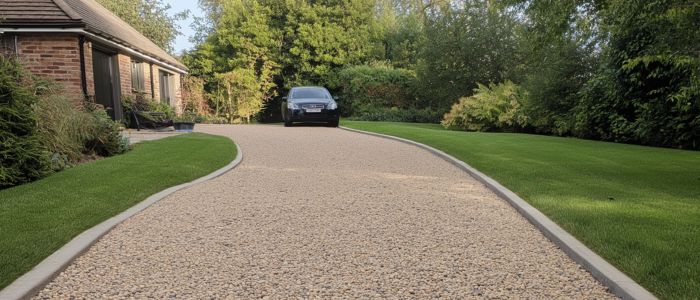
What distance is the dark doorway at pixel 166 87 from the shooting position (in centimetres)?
2252

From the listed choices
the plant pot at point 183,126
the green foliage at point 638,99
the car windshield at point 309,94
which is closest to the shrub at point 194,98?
the car windshield at point 309,94

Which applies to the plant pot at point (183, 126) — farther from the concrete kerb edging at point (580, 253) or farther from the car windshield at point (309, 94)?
the concrete kerb edging at point (580, 253)

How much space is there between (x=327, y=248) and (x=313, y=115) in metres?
14.5

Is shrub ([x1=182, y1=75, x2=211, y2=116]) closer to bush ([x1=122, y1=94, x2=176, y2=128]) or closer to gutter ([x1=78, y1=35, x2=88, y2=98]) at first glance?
bush ([x1=122, y1=94, x2=176, y2=128])

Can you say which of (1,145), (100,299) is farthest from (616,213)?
(1,145)

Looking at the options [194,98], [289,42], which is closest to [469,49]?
[194,98]

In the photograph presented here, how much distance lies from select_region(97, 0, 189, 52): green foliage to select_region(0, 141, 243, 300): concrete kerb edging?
115 feet

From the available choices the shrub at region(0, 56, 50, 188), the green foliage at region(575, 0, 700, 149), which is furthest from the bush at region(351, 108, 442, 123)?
the shrub at region(0, 56, 50, 188)

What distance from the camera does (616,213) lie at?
507 centimetres

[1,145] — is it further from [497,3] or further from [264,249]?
[497,3]

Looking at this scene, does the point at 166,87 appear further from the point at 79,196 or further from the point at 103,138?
the point at 79,196

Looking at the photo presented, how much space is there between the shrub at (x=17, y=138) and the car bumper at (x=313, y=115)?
11.6m

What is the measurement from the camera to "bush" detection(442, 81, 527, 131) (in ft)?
59.5

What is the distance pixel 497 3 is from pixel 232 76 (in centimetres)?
1818
